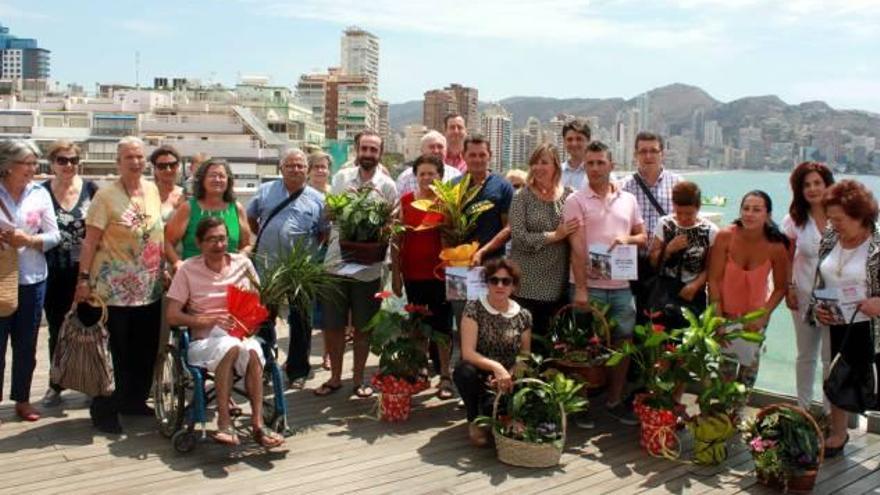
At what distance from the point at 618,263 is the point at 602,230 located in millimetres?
237

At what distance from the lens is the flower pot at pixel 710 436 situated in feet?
14.0

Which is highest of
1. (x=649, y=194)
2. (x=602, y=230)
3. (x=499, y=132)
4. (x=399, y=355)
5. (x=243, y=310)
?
(x=499, y=132)

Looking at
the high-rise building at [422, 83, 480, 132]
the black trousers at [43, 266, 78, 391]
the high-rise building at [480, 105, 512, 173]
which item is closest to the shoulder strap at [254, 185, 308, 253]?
the black trousers at [43, 266, 78, 391]

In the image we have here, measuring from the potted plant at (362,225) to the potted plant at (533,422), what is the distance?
1315mm

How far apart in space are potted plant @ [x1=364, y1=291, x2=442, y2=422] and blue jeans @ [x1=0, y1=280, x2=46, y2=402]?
187 cm

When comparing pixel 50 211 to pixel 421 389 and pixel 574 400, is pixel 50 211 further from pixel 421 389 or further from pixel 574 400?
pixel 574 400

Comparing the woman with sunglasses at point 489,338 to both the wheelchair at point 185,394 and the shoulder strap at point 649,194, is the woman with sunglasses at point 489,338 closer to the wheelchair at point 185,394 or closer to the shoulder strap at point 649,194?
the wheelchair at point 185,394

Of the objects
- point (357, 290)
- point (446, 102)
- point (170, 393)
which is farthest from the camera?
point (446, 102)

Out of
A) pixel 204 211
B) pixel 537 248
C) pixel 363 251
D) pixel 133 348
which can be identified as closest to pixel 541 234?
pixel 537 248

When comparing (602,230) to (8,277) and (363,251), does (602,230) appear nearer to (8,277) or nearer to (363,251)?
(363,251)

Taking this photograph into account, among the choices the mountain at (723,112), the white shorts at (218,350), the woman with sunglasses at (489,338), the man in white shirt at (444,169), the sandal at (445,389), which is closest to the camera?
the white shorts at (218,350)

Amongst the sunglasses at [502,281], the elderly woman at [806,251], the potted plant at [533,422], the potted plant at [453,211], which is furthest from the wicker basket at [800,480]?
the potted plant at [453,211]

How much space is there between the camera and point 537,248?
15.9 ft

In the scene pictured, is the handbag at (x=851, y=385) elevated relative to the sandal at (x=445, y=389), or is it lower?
elevated
